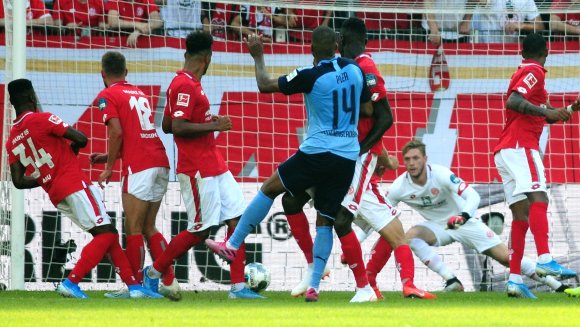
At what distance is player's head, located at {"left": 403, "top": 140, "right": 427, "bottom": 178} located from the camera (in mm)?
11227

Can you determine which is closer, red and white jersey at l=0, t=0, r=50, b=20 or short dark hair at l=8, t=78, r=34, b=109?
short dark hair at l=8, t=78, r=34, b=109

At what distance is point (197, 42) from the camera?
376 inches

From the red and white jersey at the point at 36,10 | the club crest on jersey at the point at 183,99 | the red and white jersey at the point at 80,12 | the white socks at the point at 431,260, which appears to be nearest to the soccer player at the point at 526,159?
the white socks at the point at 431,260

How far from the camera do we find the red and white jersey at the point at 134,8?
13.4m

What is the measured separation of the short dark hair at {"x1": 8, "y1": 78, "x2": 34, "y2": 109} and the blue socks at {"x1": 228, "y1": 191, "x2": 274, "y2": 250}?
2312mm

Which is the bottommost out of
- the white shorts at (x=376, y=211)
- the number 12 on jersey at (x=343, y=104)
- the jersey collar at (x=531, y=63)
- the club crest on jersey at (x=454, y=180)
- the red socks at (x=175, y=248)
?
the red socks at (x=175, y=248)

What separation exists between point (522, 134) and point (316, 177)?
2186 millimetres

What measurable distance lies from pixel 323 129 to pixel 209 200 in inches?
55.1

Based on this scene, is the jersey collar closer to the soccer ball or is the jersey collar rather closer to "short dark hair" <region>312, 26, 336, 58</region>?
"short dark hair" <region>312, 26, 336, 58</region>

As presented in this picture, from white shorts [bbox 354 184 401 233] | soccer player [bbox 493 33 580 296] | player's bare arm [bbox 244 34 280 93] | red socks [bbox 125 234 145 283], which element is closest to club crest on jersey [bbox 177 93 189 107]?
player's bare arm [bbox 244 34 280 93]

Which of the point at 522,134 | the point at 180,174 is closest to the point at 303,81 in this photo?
the point at 180,174

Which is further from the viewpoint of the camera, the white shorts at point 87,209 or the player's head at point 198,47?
the white shorts at point 87,209

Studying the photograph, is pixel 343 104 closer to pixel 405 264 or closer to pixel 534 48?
pixel 405 264

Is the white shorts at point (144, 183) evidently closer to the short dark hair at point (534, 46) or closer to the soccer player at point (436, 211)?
the soccer player at point (436, 211)
